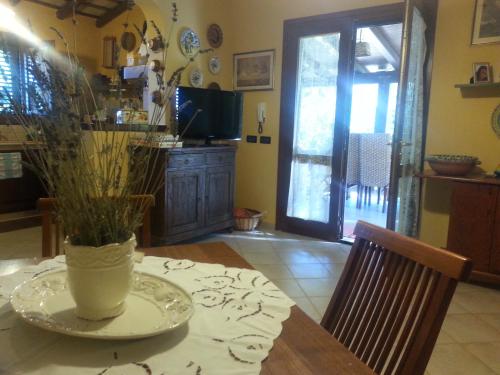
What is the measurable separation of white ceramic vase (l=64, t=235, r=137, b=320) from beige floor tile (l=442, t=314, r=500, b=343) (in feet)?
6.98

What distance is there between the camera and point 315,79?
4152mm

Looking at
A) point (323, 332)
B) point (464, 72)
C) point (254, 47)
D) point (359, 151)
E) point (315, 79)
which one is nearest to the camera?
point (323, 332)

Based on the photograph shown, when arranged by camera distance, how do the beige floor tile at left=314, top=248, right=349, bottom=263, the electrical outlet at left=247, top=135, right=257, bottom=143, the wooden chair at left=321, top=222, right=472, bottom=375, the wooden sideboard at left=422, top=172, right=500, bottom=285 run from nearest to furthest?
the wooden chair at left=321, top=222, right=472, bottom=375 < the wooden sideboard at left=422, top=172, right=500, bottom=285 < the beige floor tile at left=314, top=248, right=349, bottom=263 < the electrical outlet at left=247, top=135, right=257, bottom=143

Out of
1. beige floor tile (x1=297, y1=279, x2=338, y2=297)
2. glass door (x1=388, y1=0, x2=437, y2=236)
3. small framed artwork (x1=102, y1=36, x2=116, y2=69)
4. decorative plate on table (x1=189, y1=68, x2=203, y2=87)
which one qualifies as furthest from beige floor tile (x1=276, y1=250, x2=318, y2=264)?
small framed artwork (x1=102, y1=36, x2=116, y2=69)

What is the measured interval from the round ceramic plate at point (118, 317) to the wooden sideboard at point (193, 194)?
243 cm

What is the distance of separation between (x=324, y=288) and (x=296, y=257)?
0.71 metres

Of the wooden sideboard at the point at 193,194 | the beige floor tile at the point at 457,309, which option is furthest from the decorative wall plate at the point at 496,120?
the wooden sideboard at the point at 193,194

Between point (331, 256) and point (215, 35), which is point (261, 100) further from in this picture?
point (331, 256)

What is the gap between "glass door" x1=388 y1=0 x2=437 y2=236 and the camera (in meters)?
2.66

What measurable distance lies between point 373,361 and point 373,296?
164mm

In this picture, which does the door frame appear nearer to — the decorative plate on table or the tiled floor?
the tiled floor

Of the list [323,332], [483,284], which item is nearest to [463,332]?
[483,284]

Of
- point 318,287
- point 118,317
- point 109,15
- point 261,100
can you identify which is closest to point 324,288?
point 318,287

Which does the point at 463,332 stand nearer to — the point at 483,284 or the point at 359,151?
the point at 483,284
